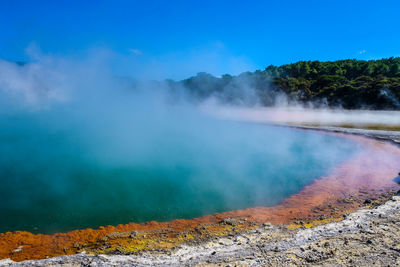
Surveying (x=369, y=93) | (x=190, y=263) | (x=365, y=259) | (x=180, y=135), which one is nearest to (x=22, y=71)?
(x=180, y=135)

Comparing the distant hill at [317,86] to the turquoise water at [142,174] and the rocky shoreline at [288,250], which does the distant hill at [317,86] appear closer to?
the turquoise water at [142,174]

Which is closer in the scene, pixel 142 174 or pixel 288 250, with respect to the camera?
pixel 288 250

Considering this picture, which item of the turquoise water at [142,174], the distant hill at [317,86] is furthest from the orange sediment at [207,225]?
the distant hill at [317,86]

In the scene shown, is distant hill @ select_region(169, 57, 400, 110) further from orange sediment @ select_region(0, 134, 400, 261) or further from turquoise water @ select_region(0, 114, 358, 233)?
orange sediment @ select_region(0, 134, 400, 261)

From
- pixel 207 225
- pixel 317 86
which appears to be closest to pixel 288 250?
pixel 207 225

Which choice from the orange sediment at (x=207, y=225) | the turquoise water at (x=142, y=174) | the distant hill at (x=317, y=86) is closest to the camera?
the orange sediment at (x=207, y=225)

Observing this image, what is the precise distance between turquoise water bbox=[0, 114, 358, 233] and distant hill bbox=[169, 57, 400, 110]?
17204mm

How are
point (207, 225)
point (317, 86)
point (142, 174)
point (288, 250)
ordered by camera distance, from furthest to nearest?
point (317, 86), point (142, 174), point (207, 225), point (288, 250)

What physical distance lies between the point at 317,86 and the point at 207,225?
108 feet

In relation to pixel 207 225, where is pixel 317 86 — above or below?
above

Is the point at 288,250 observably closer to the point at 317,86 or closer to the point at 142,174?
the point at 142,174

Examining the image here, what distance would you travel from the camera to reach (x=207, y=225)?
403 centimetres

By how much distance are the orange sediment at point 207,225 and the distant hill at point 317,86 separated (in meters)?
22.1

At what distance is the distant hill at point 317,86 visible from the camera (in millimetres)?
24266
